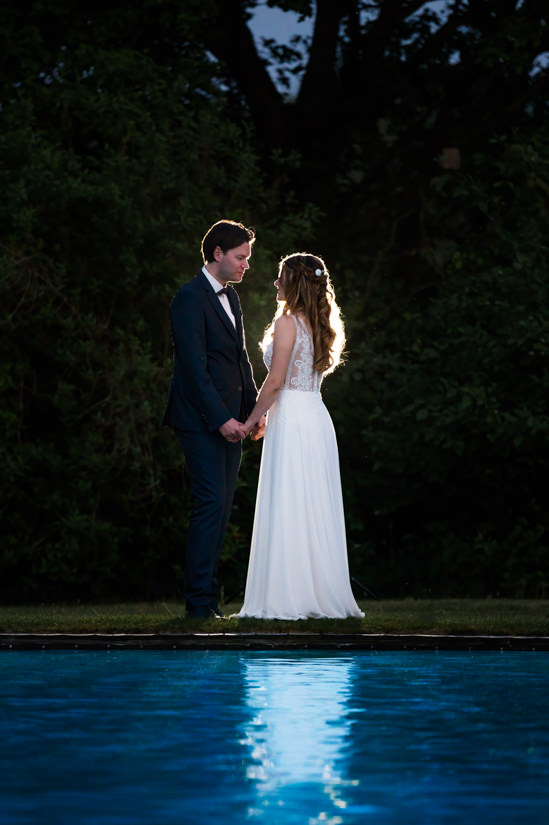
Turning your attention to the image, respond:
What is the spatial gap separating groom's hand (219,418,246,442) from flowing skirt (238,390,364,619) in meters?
0.39

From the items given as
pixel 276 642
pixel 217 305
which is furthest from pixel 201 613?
pixel 217 305

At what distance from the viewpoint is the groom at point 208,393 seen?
912 cm

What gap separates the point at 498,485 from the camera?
47.9ft

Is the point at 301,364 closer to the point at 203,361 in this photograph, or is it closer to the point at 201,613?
the point at 203,361

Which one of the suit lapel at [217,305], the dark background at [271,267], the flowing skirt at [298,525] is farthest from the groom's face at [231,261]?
the dark background at [271,267]

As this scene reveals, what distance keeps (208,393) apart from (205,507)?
0.72 m

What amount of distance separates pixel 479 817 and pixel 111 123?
1112 cm

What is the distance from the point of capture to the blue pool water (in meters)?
4.42

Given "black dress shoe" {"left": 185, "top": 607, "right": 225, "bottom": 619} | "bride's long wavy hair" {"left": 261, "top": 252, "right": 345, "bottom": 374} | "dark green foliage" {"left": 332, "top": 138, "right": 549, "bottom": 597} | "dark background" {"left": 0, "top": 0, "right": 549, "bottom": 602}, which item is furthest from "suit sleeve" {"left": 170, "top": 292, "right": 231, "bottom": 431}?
"dark green foliage" {"left": 332, "top": 138, "right": 549, "bottom": 597}

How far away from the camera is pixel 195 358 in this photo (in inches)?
357

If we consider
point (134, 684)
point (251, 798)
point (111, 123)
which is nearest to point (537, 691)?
point (134, 684)

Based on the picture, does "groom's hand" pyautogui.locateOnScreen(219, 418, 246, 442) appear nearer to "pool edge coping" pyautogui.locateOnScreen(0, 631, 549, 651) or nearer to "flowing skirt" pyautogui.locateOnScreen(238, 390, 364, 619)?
"flowing skirt" pyautogui.locateOnScreen(238, 390, 364, 619)

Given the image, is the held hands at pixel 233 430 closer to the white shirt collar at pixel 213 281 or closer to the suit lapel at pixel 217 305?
the suit lapel at pixel 217 305

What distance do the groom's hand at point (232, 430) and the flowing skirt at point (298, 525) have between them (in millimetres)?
389
